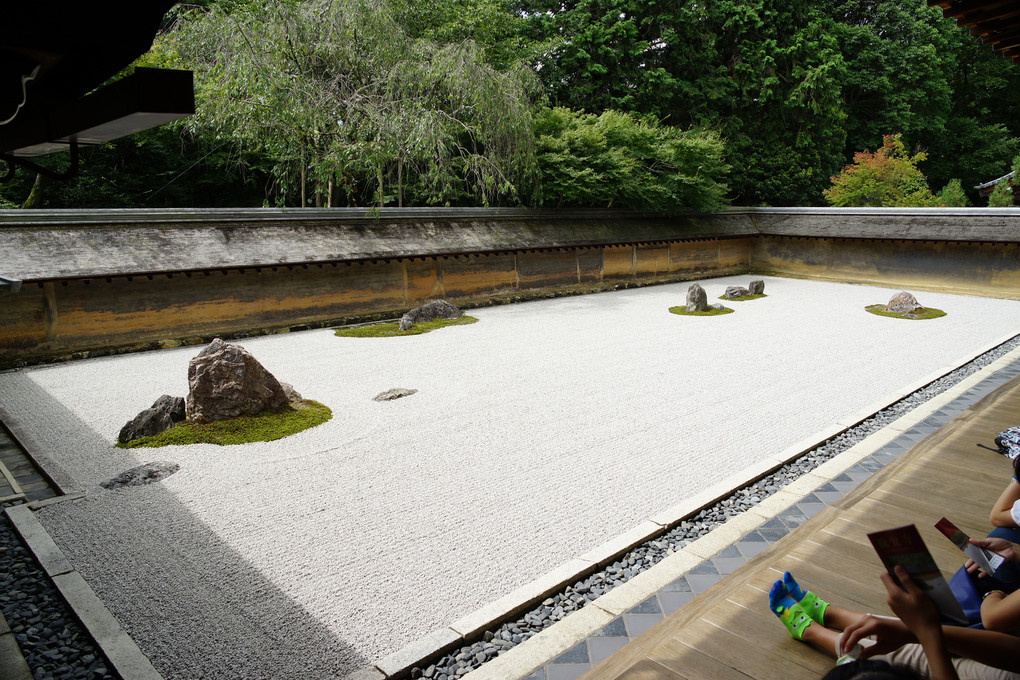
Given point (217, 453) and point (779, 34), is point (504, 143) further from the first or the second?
point (779, 34)

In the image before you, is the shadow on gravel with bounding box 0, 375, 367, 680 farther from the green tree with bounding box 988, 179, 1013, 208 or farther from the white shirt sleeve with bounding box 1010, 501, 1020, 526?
the green tree with bounding box 988, 179, 1013, 208

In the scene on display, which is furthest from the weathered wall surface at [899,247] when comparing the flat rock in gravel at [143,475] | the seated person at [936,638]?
the flat rock in gravel at [143,475]

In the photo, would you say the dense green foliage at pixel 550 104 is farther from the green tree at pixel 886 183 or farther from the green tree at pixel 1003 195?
the green tree at pixel 886 183

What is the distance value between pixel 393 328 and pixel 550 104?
1384 cm

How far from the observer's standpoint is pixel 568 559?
386 cm

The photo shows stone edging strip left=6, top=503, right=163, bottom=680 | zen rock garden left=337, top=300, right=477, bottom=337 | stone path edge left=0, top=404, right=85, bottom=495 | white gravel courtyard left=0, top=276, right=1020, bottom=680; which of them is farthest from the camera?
zen rock garden left=337, top=300, right=477, bottom=337

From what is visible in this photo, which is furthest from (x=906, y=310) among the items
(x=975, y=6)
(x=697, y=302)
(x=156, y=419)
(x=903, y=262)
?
(x=156, y=419)

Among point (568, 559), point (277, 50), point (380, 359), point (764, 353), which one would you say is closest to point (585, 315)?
point (764, 353)

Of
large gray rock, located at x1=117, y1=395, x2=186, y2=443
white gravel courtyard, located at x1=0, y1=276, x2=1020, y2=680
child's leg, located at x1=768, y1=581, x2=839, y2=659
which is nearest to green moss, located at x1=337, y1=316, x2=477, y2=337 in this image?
white gravel courtyard, located at x1=0, y1=276, x2=1020, y2=680

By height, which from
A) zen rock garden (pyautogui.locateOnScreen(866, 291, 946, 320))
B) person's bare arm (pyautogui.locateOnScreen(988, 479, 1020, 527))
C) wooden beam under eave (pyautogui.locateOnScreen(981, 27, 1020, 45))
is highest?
wooden beam under eave (pyautogui.locateOnScreen(981, 27, 1020, 45))

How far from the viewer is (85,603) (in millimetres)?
3367

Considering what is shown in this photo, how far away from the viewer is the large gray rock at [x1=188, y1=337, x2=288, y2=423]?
6406 millimetres

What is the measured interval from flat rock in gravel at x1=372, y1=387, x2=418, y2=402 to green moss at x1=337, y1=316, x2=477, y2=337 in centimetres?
363

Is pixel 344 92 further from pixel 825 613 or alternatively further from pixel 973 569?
pixel 973 569
